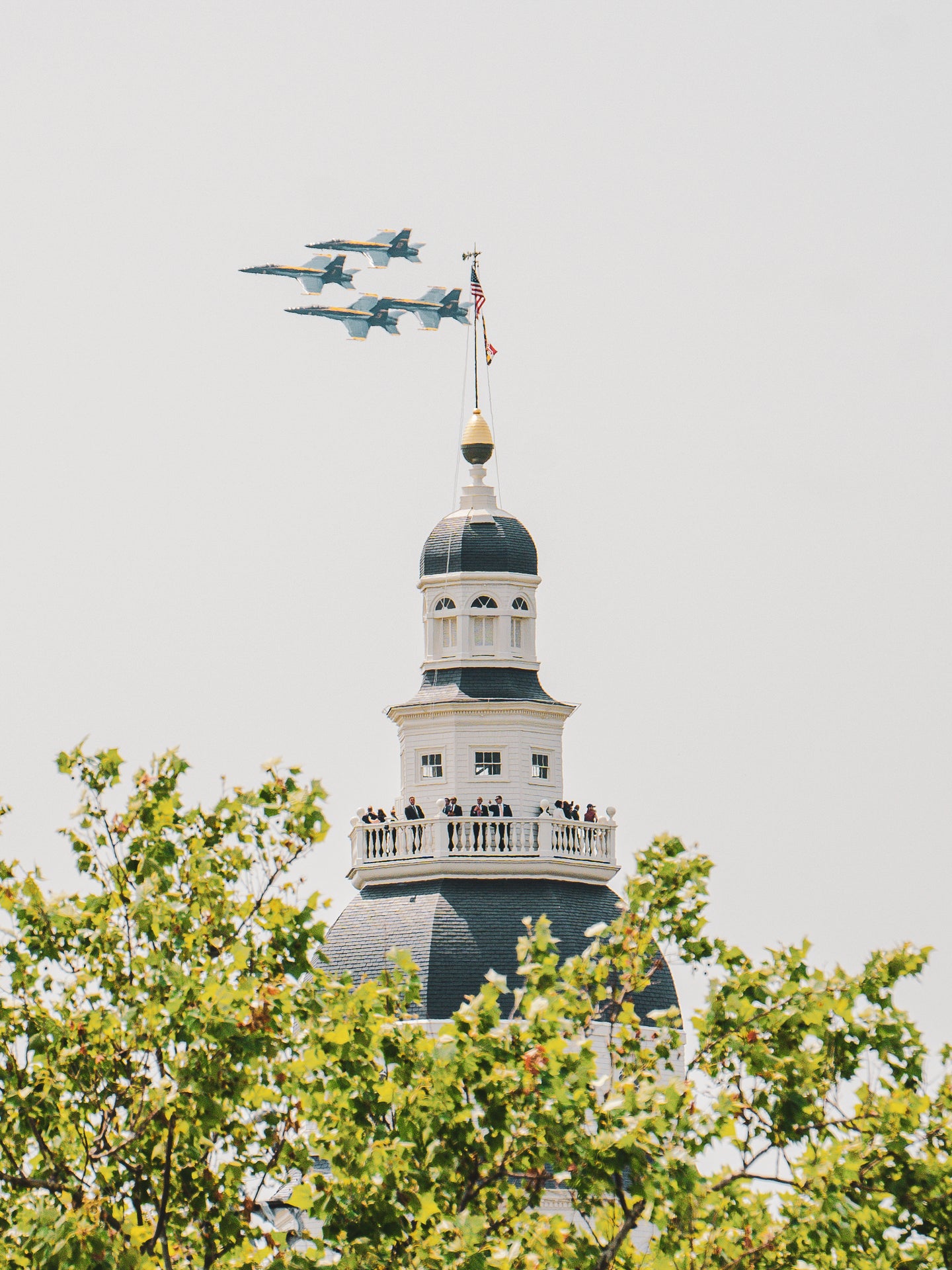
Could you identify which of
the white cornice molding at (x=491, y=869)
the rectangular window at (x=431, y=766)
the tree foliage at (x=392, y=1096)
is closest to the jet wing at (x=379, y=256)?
the rectangular window at (x=431, y=766)

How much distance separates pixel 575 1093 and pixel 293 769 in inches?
222

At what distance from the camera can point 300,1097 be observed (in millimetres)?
36250

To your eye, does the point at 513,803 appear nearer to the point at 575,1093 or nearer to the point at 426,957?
the point at 426,957

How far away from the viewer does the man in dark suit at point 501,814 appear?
73125mm

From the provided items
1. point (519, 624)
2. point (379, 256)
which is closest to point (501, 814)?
point (519, 624)

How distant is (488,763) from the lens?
7569cm

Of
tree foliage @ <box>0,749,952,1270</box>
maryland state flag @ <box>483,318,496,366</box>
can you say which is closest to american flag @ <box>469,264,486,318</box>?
maryland state flag @ <box>483,318,496,366</box>

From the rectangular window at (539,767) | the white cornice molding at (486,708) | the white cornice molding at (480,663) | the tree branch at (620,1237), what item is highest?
the white cornice molding at (480,663)

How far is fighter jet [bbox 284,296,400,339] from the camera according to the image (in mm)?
90312

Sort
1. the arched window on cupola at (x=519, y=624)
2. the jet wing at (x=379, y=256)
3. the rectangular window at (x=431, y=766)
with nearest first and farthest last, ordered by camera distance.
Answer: the rectangular window at (x=431, y=766), the arched window on cupola at (x=519, y=624), the jet wing at (x=379, y=256)

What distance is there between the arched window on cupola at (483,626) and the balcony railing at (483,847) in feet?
18.3

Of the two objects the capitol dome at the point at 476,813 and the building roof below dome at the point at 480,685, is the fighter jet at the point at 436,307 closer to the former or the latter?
the capitol dome at the point at 476,813

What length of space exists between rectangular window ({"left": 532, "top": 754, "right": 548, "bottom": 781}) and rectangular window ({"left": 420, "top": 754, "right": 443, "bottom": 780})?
7.87 feet

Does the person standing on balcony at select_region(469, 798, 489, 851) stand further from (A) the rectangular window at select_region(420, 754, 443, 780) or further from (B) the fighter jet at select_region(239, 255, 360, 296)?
(B) the fighter jet at select_region(239, 255, 360, 296)
